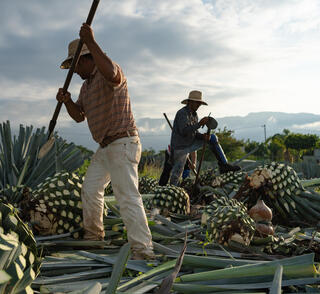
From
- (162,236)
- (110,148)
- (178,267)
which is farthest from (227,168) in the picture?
(178,267)

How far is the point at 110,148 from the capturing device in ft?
8.97

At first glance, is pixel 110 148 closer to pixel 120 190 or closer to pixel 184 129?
pixel 120 190

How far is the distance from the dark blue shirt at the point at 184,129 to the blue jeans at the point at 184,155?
0.08 m

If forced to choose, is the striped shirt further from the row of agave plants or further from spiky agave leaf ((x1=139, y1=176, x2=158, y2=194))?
spiky agave leaf ((x1=139, y1=176, x2=158, y2=194))

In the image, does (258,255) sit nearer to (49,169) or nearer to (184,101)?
(49,169)

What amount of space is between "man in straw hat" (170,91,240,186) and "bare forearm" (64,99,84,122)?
102 inches

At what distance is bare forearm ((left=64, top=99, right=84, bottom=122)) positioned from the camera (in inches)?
123

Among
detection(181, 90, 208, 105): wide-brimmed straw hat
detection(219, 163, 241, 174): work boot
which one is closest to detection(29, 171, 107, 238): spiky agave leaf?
detection(219, 163, 241, 174): work boot

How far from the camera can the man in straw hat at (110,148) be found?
2.51 metres

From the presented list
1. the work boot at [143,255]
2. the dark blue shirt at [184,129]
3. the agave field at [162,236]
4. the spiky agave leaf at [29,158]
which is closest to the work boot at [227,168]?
the agave field at [162,236]

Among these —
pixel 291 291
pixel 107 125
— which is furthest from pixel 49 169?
pixel 291 291

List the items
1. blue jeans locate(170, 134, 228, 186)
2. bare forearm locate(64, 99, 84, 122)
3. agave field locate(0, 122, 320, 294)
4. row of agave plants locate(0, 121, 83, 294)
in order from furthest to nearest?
blue jeans locate(170, 134, 228, 186)
bare forearm locate(64, 99, 84, 122)
row of agave plants locate(0, 121, 83, 294)
agave field locate(0, 122, 320, 294)

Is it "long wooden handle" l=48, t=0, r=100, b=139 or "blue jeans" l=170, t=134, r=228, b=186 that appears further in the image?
"blue jeans" l=170, t=134, r=228, b=186

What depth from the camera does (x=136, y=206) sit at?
2.62 m
